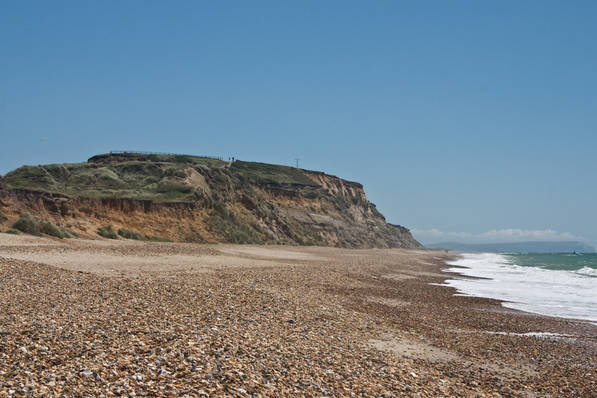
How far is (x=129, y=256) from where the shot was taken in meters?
24.0

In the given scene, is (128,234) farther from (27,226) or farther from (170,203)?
(27,226)

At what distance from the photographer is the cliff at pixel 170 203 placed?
40.3m

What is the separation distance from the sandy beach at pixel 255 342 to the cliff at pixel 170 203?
2382 cm

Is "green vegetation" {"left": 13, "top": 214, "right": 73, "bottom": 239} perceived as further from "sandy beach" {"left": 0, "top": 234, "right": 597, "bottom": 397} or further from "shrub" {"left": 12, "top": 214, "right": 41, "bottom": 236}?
"sandy beach" {"left": 0, "top": 234, "right": 597, "bottom": 397}

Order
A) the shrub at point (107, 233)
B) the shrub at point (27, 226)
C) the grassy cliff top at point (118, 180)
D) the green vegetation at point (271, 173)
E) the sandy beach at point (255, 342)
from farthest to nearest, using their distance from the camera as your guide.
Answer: the green vegetation at point (271, 173)
the grassy cliff top at point (118, 180)
the shrub at point (107, 233)
the shrub at point (27, 226)
the sandy beach at point (255, 342)

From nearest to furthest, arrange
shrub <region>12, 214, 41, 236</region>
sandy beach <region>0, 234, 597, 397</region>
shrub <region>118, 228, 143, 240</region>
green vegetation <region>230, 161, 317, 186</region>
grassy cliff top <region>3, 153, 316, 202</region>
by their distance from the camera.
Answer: sandy beach <region>0, 234, 597, 397</region>
shrub <region>12, 214, 41, 236</region>
shrub <region>118, 228, 143, 240</region>
grassy cliff top <region>3, 153, 316, 202</region>
green vegetation <region>230, 161, 317, 186</region>

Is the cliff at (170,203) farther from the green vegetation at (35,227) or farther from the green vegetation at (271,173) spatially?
the green vegetation at (35,227)

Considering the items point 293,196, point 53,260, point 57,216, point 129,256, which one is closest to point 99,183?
point 57,216

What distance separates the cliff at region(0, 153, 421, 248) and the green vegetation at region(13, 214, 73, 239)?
4.06 feet

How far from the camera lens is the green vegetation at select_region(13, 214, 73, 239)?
30.7 m

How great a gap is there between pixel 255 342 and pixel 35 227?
26.8m

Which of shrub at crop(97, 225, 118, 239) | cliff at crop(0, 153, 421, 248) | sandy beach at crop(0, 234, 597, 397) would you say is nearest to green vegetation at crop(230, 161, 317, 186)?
cliff at crop(0, 153, 421, 248)

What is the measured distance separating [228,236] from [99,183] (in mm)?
15445

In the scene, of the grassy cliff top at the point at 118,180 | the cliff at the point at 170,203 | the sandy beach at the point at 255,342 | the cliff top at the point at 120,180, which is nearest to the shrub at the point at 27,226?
the cliff at the point at 170,203
